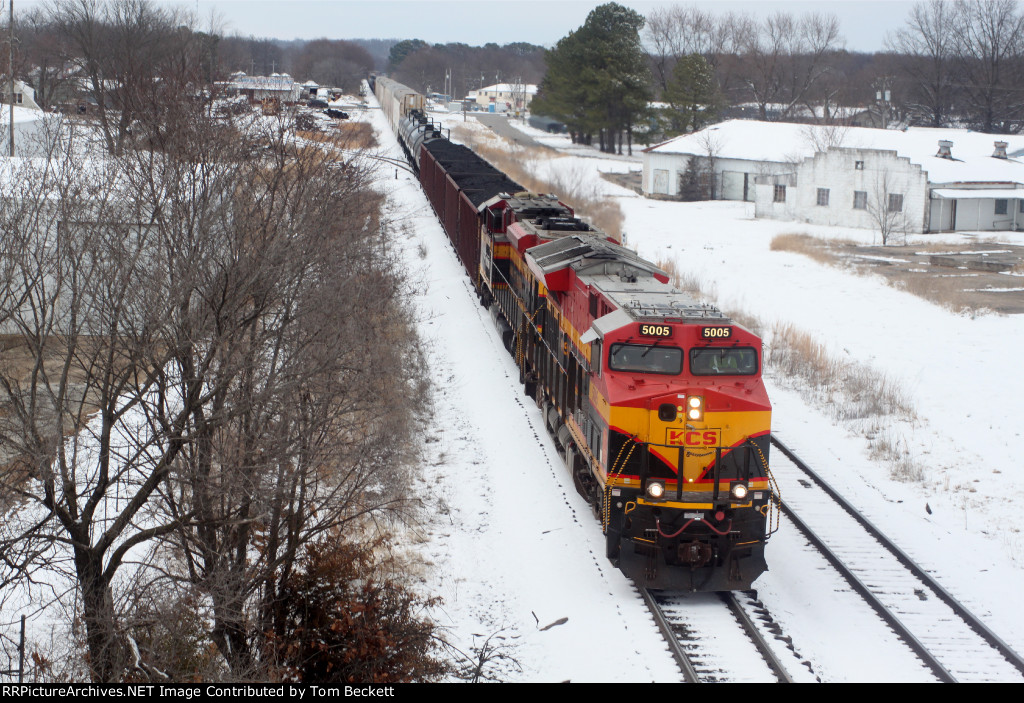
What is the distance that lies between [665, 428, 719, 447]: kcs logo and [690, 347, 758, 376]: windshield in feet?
2.91

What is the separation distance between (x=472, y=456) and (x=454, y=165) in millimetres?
26150

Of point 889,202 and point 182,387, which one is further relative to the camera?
point 889,202

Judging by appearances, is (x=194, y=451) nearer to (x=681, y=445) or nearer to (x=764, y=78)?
(x=681, y=445)

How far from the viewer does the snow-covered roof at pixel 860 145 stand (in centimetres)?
6016

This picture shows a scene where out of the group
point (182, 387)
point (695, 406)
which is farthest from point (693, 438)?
point (182, 387)

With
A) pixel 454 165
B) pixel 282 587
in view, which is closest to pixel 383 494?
pixel 282 587

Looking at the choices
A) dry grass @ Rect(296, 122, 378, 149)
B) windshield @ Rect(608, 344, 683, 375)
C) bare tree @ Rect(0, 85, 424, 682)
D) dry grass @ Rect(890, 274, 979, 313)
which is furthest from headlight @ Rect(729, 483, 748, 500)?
dry grass @ Rect(890, 274, 979, 313)

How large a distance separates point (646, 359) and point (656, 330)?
0.46m

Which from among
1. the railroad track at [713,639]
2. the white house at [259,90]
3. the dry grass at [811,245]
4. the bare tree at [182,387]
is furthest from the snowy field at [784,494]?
the dry grass at [811,245]

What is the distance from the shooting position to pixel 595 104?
98.1 m

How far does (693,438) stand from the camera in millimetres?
13547

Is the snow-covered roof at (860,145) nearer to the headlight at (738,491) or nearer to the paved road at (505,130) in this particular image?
the paved road at (505,130)

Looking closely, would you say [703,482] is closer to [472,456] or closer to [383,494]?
[383,494]

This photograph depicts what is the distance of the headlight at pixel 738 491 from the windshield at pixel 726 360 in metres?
1.61
